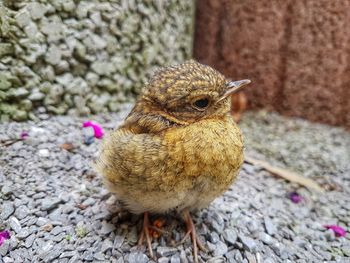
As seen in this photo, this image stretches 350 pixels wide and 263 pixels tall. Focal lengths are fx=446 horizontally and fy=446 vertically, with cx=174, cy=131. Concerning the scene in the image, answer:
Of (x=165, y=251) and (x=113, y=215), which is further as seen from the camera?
(x=113, y=215)

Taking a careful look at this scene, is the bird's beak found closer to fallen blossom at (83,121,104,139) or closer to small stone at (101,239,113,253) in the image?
small stone at (101,239,113,253)

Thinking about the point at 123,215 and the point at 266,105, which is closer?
the point at 123,215

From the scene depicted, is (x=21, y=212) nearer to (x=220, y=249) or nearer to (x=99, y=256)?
(x=99, y=256)

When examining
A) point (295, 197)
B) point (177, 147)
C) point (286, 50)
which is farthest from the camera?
point (286, 50)

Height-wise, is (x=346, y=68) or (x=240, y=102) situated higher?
(x=346, y=68)

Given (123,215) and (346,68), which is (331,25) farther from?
(123,215)

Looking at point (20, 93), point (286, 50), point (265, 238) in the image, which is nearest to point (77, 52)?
point (20, 93)

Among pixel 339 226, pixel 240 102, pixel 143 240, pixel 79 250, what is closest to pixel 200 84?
pixel 143 240

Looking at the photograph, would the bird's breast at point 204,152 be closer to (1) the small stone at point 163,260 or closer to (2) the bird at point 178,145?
(2) the bird at point 178,145
